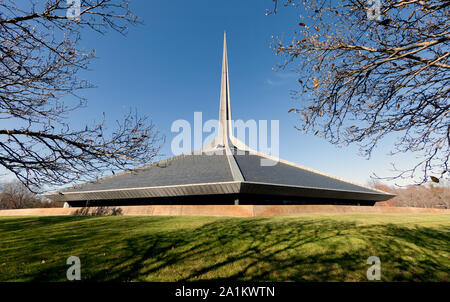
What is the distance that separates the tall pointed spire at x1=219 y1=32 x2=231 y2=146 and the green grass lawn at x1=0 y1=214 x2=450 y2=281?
2547 cm

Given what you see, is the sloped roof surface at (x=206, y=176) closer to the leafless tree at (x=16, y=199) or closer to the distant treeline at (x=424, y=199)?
the leafless tree at (x=16, y=199)

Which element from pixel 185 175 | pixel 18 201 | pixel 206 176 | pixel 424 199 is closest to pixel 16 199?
pixel 18 201

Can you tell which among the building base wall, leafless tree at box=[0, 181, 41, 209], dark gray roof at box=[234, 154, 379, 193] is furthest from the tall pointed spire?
leafless tree at box=[0, 181, 41, 209]

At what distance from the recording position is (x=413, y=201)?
50969mm

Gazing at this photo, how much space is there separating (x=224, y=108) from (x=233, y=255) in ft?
108

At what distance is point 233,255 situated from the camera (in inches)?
187

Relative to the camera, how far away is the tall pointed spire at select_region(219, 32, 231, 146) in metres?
32.8

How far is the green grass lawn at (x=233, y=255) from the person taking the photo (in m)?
3.83

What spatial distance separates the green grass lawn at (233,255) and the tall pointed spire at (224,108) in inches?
1003

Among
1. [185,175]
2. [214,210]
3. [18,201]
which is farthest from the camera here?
[18,201]

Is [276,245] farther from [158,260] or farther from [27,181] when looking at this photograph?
[27,181]

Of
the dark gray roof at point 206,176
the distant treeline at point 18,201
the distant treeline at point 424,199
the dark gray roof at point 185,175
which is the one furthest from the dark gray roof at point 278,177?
the distant treeline at point 18,201

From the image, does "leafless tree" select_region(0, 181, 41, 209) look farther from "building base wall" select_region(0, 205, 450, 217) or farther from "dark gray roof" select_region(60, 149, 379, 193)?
"building base wall" select_region(0, 205, 450, 217)

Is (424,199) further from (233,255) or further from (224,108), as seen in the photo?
(233,255)
